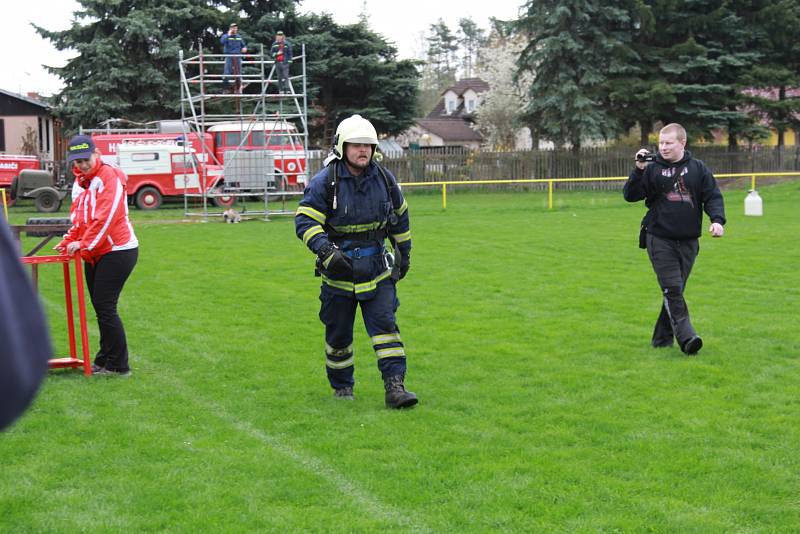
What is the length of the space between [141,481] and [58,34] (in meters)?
41.3

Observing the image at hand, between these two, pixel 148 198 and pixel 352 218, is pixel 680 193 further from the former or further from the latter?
pixel 148 198

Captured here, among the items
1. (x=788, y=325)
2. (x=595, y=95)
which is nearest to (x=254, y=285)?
(x=788, y=325)

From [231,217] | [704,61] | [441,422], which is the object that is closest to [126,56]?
[231,217]

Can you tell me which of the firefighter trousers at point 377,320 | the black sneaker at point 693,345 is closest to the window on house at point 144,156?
the black sneaker at point 693,345

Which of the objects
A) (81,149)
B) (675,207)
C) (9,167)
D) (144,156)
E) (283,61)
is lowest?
(675,207)

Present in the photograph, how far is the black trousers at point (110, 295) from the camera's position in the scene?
771cm

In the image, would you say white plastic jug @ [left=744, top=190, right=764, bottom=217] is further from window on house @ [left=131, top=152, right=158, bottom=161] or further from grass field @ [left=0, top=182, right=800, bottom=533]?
window on house @ [left=131, top=152, right=158, bottom=161]

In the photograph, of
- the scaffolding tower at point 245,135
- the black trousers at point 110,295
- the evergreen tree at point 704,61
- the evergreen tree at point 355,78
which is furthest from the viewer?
the evergreen tree at point 355,78

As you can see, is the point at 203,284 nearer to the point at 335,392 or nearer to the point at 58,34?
the point at 335,392

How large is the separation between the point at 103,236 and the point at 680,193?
4.68 m

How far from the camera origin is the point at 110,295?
7766 mm

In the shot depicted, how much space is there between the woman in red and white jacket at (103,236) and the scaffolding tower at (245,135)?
14568 mm

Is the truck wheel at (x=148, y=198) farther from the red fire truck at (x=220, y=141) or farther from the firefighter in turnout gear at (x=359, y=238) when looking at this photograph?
the firefighter in turnout gear at (x=359, y=238)

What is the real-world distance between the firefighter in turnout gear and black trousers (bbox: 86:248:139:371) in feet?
6.09
